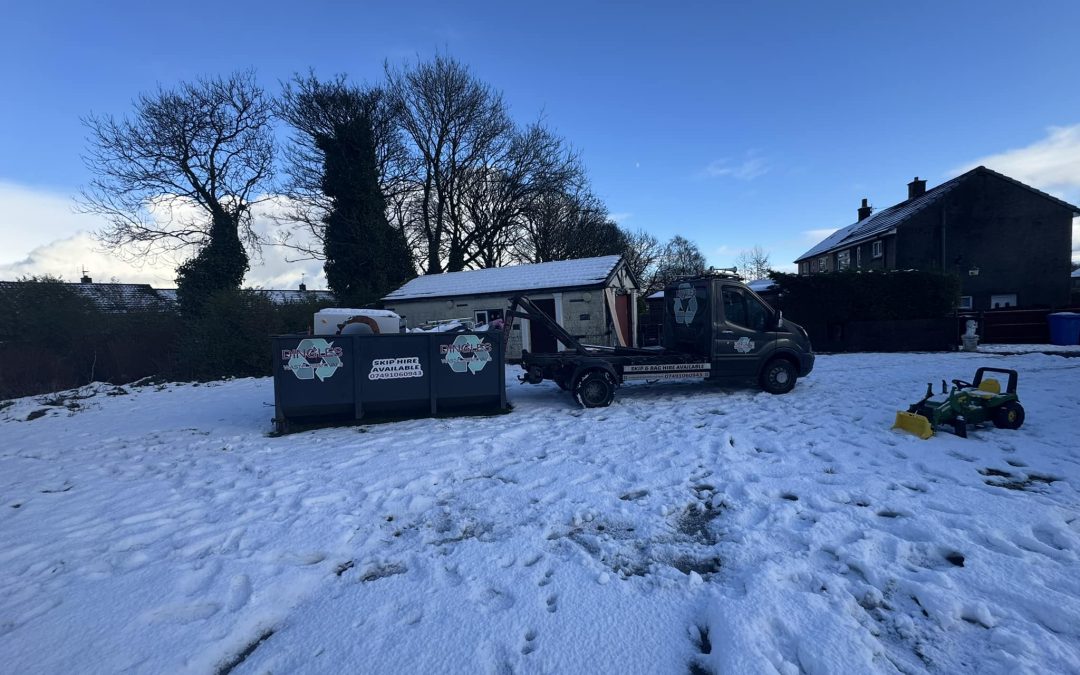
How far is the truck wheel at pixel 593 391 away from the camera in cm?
860

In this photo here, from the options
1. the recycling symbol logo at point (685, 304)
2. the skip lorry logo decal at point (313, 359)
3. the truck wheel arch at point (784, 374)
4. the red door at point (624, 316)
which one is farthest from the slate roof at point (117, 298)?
the truck wheel arch at point (784, 374)

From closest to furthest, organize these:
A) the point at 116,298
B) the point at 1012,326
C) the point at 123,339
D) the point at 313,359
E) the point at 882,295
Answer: the point at 313,359 < the point at 123,339 < the point at 882,295 < the point at 1012,326 < the point at 116,298

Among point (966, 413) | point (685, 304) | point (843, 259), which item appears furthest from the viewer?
point (843, 259)

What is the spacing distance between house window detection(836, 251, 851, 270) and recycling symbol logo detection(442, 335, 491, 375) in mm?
30169

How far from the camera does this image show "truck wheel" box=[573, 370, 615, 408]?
28.2 feet

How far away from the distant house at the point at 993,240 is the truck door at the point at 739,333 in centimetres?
2188

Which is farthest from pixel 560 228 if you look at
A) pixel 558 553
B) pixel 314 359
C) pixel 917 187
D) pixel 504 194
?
pixel 558 553

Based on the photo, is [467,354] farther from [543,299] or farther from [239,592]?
[543,299]

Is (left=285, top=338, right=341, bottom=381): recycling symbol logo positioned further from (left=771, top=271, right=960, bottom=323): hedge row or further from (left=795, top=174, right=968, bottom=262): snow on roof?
(left=795, top=174, right=968, bottom=262): snow on roof

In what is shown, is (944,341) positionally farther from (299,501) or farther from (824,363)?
(299,501)

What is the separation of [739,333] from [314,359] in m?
7.63

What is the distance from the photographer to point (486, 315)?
18797mm

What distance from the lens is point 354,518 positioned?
412 centimetres

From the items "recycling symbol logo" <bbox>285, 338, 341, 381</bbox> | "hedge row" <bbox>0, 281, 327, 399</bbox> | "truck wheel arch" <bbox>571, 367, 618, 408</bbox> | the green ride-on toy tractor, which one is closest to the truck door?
"truck wheel arch" <bbox>571, 367, 618, 408</bbox>
